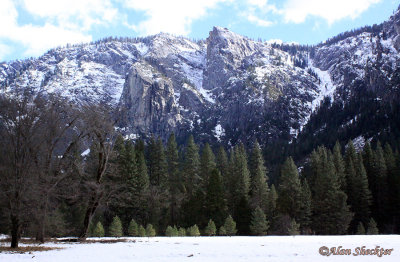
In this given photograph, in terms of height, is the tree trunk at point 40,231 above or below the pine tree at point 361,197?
below

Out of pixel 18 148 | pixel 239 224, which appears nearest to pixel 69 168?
pixel 18 148

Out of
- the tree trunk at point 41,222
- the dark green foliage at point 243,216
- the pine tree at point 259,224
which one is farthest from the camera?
the dark green foliage at point 243,216

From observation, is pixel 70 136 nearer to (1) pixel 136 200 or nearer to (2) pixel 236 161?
(1) pixel 136 200

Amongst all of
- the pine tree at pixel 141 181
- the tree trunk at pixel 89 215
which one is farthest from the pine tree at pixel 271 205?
the tree trunk at pixel 89 215

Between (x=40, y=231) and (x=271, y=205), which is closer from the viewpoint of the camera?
(x=40, y=231)

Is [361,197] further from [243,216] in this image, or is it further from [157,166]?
[157,166]

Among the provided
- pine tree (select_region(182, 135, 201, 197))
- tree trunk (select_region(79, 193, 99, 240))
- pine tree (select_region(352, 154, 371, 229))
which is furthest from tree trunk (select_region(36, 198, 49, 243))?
pine tree (select_region(352, 154, 371, 229))

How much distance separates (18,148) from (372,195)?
52.7 meters

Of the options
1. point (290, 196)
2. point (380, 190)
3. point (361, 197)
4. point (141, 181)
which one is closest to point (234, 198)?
point (290, 196)

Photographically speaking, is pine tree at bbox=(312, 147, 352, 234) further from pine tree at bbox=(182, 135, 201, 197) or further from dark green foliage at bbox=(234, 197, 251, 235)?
pine tree at bbox=(182, 135, 201, 197)

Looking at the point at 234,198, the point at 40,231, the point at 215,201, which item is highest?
the point at 234,198

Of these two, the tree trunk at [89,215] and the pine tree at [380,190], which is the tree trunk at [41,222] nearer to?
the tree trunk at [89,215]

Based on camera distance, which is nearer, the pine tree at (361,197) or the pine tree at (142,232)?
the pine tree at (142,232)

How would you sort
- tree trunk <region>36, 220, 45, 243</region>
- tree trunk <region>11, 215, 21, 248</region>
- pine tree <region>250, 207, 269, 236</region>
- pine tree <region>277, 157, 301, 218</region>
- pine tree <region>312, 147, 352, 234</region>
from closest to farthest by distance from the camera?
1. tree trunk <region>11, 215, 21, 248</region>
2. tree trunk <region>36, 220, 45, 243</region>
3. pine tree <region>250, 207, 269, 236</region>
4. pine tree <region>312, 147, 352, 234</region>
5. pine tree <region>277, 157, 301, 218</region>
